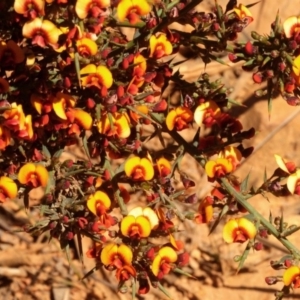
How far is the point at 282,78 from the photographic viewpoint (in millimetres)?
1753

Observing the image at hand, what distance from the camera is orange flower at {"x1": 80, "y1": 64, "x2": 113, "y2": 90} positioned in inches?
66.2

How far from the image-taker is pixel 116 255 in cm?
176

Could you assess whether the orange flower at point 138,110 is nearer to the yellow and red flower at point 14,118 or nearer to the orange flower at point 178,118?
the orange flower at point 178,118

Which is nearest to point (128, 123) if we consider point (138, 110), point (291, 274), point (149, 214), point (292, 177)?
point (138, 110)

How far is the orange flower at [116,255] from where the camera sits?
173cm

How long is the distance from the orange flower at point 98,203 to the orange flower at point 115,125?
0.54 feet

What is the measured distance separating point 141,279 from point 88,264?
1.32 meters

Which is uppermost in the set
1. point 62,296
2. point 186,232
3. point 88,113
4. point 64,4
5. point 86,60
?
point 64,4

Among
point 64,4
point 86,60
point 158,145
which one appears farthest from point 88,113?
point 158,145

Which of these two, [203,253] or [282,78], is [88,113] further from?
[203,253]

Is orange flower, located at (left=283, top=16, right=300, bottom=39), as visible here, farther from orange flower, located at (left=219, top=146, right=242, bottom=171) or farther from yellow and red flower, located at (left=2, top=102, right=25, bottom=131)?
yellow and red flower, located at (left=2, top=102, right=25, bottom=131)

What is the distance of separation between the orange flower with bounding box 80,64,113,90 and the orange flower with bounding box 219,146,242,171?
381 mm

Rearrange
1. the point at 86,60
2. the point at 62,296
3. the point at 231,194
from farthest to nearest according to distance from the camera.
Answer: the point at 62,296 → the point at 231,194 → the point at 86,60

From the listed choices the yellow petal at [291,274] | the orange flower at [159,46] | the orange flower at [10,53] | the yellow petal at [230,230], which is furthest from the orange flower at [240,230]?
the orange flower at [10,53]
